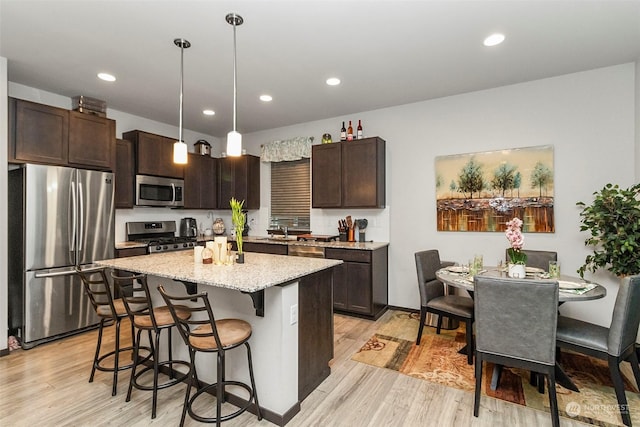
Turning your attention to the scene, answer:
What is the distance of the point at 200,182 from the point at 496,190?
4.31m

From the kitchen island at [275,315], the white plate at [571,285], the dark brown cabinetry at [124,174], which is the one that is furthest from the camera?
the dark brown cabinetry at [124,174]

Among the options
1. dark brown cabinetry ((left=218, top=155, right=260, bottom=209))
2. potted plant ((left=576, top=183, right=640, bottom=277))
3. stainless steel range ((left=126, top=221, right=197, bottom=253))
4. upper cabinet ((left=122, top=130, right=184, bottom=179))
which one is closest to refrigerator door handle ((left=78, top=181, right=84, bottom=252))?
stainless steel range ((left=126, top=221, right=197, bottom=253))

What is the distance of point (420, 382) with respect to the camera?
2.51 m

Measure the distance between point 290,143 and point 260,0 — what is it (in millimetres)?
3066

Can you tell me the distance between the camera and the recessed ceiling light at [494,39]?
8.46ft

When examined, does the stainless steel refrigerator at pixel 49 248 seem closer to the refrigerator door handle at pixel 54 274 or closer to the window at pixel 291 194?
the refrigerator door handle at pixel 54 274

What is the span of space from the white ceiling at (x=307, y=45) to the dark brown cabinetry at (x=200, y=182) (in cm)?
130

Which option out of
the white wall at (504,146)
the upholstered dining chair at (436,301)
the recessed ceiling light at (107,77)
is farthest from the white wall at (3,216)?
the upholstered dining chair at (436,301)

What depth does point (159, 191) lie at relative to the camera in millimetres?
4613

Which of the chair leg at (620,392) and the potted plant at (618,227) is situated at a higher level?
the potted plant at (618,227)

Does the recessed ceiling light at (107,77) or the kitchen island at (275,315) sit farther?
the recessed ceiling light at (107,77)

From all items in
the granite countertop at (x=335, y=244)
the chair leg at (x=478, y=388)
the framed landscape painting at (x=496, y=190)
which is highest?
the framed landscape painting at (x=496, y=190)

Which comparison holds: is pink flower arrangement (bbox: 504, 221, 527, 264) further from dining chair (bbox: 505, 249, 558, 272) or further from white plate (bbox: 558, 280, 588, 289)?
dining chair (bbox: 505, 249, 558, 272)

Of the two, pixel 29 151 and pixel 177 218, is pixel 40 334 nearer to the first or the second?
pixel 29 151
